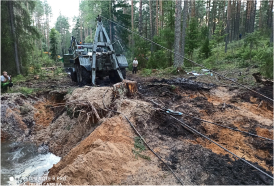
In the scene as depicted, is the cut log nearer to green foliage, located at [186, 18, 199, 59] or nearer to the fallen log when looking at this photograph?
the fallen log

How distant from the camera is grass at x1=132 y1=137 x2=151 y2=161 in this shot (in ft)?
11.5

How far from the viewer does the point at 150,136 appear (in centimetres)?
421

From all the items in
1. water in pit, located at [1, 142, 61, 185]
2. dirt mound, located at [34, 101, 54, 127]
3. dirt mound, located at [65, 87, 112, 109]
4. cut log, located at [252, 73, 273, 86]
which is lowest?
water in pit, located at [1, 142, 61, 185]

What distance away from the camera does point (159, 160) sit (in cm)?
339

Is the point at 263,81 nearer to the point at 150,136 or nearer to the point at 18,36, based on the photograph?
the point at 150,136

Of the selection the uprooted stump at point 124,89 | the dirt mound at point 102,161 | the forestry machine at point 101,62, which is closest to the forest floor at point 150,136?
the dirt mound at point 102,161

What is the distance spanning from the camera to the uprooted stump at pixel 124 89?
5957 millimetres

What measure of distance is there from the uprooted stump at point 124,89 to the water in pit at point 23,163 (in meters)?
2.46

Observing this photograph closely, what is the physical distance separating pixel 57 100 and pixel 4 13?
9.88 metres

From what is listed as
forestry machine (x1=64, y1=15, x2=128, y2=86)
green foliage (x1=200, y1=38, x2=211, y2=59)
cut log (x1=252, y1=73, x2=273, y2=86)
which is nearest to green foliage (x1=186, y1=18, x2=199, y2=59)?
green foliage (x1=200, y1=38, x2=211, y2=59)

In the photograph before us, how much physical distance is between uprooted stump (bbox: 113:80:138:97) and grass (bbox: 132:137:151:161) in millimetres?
2221

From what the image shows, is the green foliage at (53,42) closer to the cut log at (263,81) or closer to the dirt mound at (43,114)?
the dirt mound at (43,114)

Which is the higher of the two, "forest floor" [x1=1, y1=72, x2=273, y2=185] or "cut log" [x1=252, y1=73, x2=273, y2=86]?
"cut log" [x1=252, y1=73, x2=273, y2=86]

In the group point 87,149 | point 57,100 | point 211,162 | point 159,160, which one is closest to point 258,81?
point 211,162
